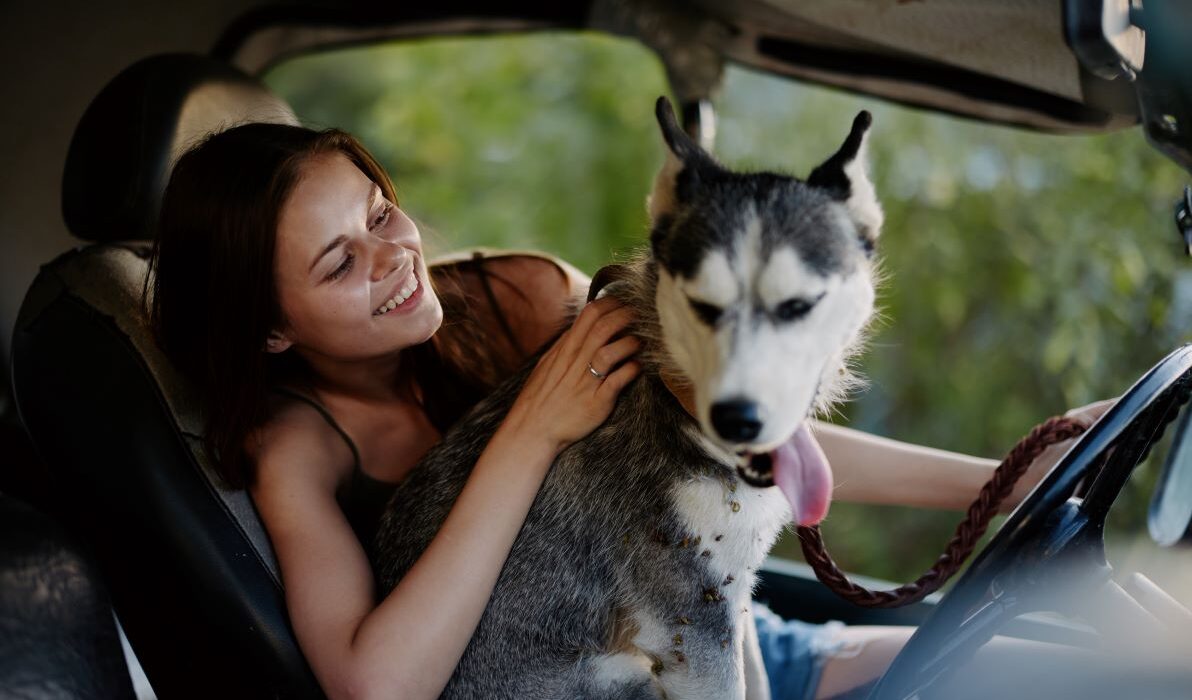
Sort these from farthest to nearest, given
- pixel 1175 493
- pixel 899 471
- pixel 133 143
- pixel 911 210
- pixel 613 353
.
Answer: pixel 911 210 → pixel 899 471 → pixel 133 143 → pixel 613 353 → pixel 1175 493

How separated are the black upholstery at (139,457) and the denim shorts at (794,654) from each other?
3.41ft

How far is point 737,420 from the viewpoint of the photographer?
52.4 inches

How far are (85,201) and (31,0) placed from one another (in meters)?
1.11

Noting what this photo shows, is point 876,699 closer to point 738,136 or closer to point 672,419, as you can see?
point 672,419

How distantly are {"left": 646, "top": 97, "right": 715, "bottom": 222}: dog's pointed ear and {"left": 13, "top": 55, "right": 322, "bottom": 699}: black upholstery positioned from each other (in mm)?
991

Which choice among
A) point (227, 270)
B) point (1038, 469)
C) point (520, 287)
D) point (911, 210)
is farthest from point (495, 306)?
point (911, 210)

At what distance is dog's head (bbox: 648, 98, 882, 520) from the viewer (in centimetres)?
136

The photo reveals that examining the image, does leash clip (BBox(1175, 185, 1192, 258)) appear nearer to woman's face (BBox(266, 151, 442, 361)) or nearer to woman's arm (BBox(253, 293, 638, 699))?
woman's arm (BBox(253, 293, 638, 699))

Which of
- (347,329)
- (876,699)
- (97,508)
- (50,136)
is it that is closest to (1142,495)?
(876,699)

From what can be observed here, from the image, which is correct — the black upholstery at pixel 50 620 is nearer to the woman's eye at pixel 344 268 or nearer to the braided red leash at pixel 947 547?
the woman's eye at pixel 344 268

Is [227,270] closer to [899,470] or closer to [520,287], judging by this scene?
[520,287]

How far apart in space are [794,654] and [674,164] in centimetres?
124

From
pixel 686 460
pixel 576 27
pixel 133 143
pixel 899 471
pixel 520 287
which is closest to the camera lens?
pixel 686 460

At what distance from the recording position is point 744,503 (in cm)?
169
